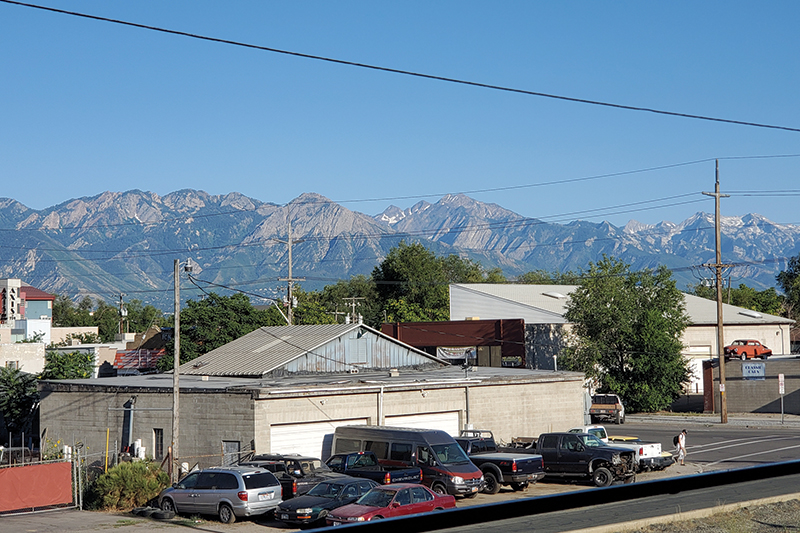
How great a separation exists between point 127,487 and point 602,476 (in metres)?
16.4

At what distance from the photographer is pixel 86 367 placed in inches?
2239

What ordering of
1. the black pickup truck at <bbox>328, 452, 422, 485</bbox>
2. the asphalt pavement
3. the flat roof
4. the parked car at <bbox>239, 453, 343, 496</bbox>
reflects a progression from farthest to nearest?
1. the flat roof
2. the black pickup truck at <bbox>328, 452, 422, 485</bbox>
3. the parked car at <bbox>239, 453, 343, 496</bbox>
4. the asphalt pavement

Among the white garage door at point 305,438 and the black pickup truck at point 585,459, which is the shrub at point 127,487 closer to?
the white garage door at point 305,438

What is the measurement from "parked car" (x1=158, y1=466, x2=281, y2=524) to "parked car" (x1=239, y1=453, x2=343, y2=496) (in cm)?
105

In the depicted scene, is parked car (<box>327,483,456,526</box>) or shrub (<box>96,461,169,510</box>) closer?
parked car (<box>327,483,456,526</box>)

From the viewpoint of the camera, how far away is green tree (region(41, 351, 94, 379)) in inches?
2127

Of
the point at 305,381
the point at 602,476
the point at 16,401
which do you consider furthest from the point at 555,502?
the point at 16,401

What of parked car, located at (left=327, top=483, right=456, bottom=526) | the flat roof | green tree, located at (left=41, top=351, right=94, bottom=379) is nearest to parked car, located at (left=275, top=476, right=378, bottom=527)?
parked car, located at (left=327, top=483, right=456, bottom=526)

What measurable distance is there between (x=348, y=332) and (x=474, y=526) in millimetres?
40945

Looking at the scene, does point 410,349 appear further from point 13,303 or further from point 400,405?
point 13,303

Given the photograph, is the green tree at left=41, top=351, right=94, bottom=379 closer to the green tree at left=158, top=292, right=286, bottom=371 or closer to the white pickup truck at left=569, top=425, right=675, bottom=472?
the green tree at left=158, top=292, right=286, bottom=371

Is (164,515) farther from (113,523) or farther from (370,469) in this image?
(370,469)

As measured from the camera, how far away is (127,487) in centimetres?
2789

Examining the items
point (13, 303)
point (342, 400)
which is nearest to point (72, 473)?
point (342, 400)
